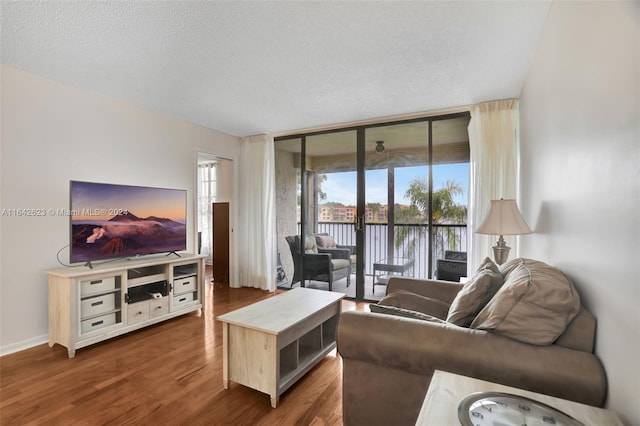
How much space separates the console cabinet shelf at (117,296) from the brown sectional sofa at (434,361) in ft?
7.65

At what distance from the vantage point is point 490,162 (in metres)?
3.34

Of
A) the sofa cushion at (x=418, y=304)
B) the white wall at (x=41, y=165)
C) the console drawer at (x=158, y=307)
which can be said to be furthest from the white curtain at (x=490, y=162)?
the white wall at (x=41, y=165)

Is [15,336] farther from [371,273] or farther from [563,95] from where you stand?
[563,95]

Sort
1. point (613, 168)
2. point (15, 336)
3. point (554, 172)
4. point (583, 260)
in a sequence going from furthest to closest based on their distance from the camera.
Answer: point (15, 336)
point (554, 172)
point (583, 260)
point (613, 168)

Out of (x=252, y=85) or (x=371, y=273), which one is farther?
(x=371, y=273)

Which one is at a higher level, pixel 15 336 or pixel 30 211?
pixel 30 211

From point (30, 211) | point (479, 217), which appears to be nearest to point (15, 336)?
point (30, 211)

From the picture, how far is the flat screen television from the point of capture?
2859mm

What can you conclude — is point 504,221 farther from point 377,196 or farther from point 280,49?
point 280,49

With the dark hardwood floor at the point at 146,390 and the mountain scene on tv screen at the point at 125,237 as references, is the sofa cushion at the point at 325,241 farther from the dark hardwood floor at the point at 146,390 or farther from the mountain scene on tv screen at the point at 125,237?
the dark hardwood floor at the point at 146,390

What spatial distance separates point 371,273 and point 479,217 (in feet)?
5.16

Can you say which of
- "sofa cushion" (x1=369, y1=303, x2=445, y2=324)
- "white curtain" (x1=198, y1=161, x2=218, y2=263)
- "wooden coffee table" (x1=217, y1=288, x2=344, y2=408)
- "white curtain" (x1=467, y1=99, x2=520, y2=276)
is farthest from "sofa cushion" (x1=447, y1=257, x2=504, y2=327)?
"white curtain" (x1=198, y1=161, x2=218, y2=263)

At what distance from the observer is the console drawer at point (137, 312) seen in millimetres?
2941

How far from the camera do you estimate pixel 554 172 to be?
1789 millimetres
